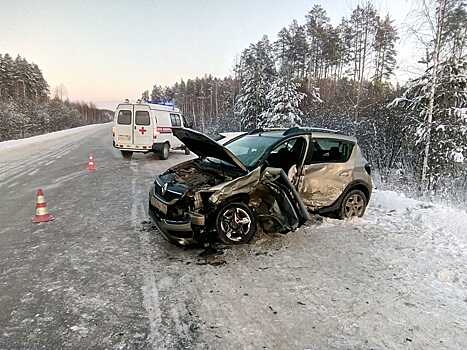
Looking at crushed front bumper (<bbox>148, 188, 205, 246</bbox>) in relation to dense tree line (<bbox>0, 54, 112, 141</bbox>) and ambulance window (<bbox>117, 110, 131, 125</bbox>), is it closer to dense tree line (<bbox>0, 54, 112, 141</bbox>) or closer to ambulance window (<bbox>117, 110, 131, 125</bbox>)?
ambulance window (<bbox>117, 110, 131, 125</bbox>)

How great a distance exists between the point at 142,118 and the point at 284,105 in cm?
1664

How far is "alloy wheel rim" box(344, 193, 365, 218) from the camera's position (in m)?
6.28

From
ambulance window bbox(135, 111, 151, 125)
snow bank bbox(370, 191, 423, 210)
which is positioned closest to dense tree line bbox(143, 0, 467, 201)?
snow bank bbox(370, 191, 423, 210)

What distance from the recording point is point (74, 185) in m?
9.34

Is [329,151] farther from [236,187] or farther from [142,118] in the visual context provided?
[142,118]

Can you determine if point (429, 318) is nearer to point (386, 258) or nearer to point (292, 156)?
point (386, 258)

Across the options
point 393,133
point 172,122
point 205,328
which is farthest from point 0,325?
point 393,133

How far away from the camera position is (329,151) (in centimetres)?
613

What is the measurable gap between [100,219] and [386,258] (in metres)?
4.84

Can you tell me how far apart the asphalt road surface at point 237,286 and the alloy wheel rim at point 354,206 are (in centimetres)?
20

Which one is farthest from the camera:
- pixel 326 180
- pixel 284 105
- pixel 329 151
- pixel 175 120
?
pixel 284 105

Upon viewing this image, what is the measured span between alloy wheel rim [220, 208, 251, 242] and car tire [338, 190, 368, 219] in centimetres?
225

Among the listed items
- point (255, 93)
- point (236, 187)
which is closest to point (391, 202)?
point (236, 187)

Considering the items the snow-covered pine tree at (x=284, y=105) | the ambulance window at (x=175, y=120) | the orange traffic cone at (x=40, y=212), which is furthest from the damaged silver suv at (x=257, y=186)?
the snow-covered pine tree at (x=284, y=105)
